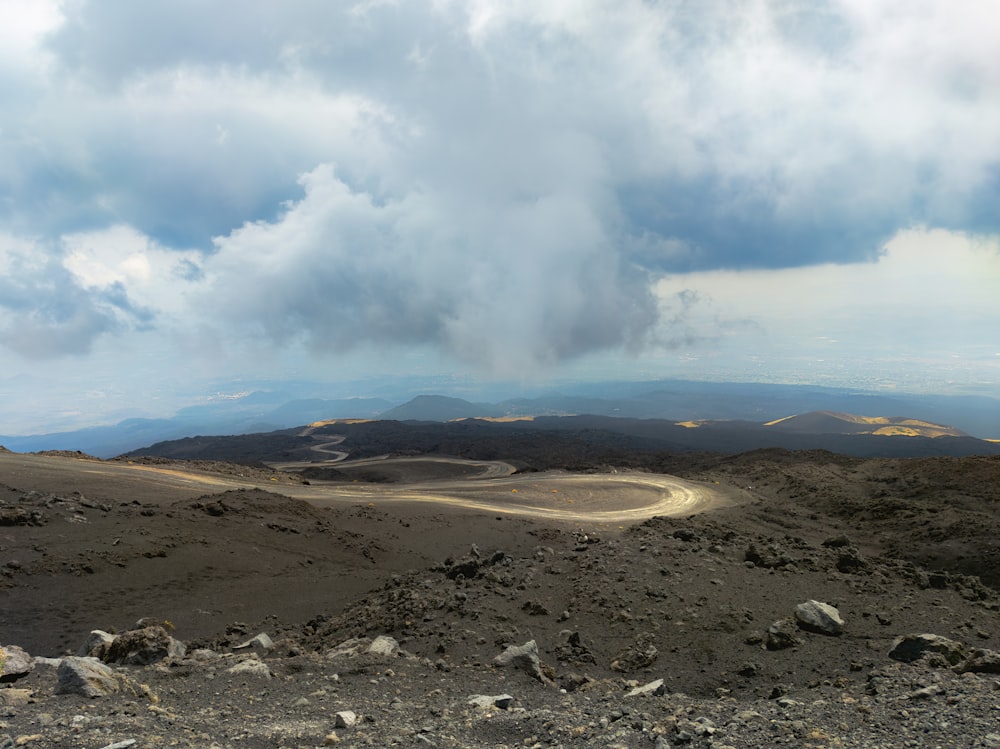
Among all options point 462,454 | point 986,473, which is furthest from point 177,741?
point 462,454

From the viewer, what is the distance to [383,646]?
400 inches

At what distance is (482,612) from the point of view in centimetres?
1161

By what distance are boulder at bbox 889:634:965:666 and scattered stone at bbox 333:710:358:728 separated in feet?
26.8

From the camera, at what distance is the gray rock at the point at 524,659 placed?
902 centimetres

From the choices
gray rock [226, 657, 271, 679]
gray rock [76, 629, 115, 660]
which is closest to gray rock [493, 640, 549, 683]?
gray rock [226, 657, 271, 679]

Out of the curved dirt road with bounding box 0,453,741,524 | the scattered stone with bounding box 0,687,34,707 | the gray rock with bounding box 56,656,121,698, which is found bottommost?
the curved dirt road with bounding box 0,453,741,524

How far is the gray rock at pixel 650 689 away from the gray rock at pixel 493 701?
1.82 m

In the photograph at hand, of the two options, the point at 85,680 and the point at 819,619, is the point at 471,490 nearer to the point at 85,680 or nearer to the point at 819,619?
the point at 819,619

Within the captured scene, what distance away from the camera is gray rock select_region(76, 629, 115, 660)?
32.5 feet

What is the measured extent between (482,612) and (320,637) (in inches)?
150

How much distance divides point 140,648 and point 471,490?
2612cm

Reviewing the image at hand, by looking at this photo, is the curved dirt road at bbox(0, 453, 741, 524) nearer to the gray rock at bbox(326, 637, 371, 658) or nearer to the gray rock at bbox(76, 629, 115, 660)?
the gray rock at bbox(76, 629, 115, 660)

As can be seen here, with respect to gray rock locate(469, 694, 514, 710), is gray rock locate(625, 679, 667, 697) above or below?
below

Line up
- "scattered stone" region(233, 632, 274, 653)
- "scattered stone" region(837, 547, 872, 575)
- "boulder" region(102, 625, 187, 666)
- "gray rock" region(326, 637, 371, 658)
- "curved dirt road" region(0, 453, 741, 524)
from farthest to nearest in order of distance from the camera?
"curved dirt road" region(0, 453, 741, 524) → "scattered stone" region(837, 547, 872, 575) → "scattered stone" region(233, 632, 274, 653) → "gray rock" region(326, 637, 371, 658) → "boulder" region(102, 625, 187, 666)
